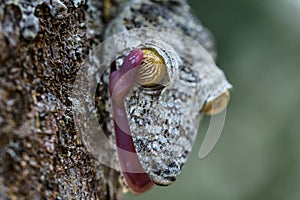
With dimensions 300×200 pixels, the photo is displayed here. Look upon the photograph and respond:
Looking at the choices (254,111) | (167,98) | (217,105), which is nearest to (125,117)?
(167,98)

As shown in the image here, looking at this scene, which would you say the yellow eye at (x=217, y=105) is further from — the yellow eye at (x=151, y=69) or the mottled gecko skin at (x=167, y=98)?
the yellow eye at (x=151, y=69)

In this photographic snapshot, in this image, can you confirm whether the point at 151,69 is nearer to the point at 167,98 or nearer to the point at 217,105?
the point at 167,98

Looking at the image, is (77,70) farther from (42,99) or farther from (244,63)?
(244,63)

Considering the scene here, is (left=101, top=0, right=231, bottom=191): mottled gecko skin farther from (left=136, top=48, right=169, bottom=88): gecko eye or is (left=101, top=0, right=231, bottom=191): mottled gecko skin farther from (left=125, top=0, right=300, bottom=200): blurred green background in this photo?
(left=125, top=0, right=300, bottom=200): blurred green background

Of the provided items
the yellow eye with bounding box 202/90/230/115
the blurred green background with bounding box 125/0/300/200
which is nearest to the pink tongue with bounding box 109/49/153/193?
the yellow eye with bounding box 202/90/230/115

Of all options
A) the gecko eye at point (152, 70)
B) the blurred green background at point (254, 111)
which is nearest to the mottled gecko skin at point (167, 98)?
the gecko eye at point (152, 70)

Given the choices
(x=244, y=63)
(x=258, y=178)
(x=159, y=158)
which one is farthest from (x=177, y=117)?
(x=258, y=178)

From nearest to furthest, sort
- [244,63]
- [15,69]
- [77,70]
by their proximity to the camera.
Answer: [15,69]
[77,70]
[244,63]
